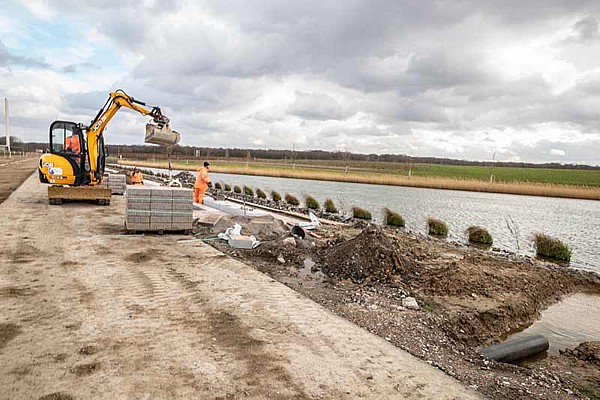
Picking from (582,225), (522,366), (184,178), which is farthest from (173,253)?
(184,178)

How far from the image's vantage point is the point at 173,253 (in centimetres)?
821

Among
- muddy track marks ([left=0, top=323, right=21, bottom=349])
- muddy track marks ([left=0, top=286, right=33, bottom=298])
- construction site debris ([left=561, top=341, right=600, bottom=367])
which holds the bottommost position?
construction site debris ([left=561, top=341, right=600, bottom=367])

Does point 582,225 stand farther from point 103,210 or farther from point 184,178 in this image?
point 184,178

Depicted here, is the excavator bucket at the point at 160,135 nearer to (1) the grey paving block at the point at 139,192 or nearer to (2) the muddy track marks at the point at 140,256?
(1) the grey paving block at the point at 139,192

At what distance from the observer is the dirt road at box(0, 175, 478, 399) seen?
3.55 meters

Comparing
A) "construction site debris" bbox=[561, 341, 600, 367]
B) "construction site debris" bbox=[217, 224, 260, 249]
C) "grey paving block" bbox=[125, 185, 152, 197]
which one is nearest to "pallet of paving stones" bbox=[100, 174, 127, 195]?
"grey paving block" bbox=[125, 185, 152, 197]

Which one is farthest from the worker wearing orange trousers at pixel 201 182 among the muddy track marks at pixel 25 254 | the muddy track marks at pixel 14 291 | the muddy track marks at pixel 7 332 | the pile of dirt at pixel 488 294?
the muddy track marks at pixel 7 332

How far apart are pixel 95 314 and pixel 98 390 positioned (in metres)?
1.76

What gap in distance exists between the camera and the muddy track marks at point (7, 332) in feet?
13.7

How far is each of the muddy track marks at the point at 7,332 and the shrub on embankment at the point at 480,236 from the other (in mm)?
12874

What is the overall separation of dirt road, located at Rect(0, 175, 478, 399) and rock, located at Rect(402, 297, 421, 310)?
1.33m

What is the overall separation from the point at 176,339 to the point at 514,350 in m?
4.09

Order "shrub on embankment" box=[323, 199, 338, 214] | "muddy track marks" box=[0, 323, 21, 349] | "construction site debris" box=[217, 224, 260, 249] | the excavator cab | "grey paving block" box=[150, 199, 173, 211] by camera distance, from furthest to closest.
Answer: "shrub on embankment" box=[323, 199, 338, 214], the excavator cab, "grey paving block" box=[150, 199, 173, 211], "construction site debris" box=[217, 224, 260, 249], "muddy track marks" box=[0, 323, 21, 349]

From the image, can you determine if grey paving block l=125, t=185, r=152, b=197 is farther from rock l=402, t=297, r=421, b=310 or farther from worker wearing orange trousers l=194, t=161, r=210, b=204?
Answer: rock l=402, t=297, r=421, b=310
